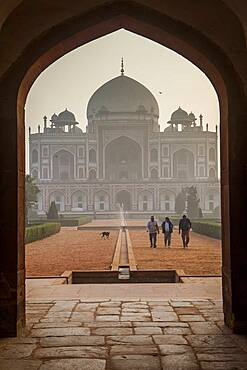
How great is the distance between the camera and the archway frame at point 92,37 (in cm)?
444

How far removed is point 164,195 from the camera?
5200 cm

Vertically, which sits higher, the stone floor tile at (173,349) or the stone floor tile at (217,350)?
the stone floor tile at (173,349)

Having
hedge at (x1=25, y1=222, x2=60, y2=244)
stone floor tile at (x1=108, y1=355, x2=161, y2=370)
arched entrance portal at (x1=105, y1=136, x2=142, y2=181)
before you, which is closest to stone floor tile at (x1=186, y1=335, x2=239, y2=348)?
stone floor tile at (x1=108, y1=355, x2=161, y2=370)

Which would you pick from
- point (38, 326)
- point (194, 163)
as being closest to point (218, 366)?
point (38, 326)

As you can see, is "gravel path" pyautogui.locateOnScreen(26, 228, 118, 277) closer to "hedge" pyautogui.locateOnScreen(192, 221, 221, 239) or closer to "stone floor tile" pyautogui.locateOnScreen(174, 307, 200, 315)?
"stone floor tile" pyautogui.locateOnScreen(174, 307, 200, 315)

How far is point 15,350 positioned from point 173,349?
114cm

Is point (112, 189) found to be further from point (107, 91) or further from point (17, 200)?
point (17, 200)

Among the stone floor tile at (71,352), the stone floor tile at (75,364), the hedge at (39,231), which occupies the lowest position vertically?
the stone floor tile at (75,364)

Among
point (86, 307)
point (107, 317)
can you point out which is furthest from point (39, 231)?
point (107, 317)

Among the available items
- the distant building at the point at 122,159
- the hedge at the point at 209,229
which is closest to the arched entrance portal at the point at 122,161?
the distant building at the point at 122,159

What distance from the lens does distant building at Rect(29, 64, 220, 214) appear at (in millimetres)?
51719

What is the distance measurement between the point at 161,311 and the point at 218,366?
1.80m

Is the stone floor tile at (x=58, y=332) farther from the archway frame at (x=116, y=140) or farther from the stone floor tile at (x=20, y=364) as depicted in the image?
the archway frame at (x=116, y=140)

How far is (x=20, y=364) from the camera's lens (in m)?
3.49
